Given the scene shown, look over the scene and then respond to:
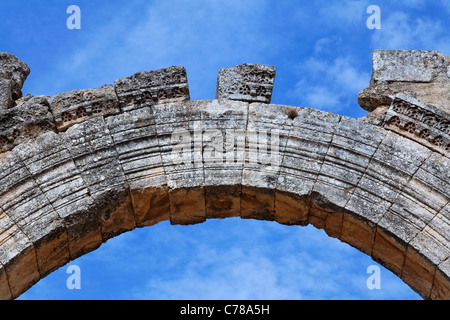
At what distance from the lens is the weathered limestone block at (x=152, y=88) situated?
10.4 metres

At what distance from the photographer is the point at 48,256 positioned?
9.68m

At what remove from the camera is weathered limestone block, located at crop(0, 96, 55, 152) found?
10.1m

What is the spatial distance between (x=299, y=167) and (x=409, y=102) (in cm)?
148

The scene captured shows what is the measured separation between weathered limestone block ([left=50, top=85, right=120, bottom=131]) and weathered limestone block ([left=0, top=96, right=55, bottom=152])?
107 millimetres

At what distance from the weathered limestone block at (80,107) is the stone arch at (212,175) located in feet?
0.05

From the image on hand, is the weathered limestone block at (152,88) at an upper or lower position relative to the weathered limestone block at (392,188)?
upper

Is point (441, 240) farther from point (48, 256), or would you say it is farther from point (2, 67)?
point (2, 67)

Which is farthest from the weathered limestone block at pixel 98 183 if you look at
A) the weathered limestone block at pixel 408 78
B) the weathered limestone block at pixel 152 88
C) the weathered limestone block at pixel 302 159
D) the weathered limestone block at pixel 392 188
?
the weathered limestone block at pixel 408 78

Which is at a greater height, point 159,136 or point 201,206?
point 159,136

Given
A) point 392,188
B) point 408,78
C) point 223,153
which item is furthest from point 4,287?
point 408,78

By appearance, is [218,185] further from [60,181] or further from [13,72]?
[13,72]

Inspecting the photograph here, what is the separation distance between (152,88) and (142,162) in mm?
980

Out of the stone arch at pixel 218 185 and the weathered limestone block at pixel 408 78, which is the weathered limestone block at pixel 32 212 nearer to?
the stone arch at pixel 218 185
